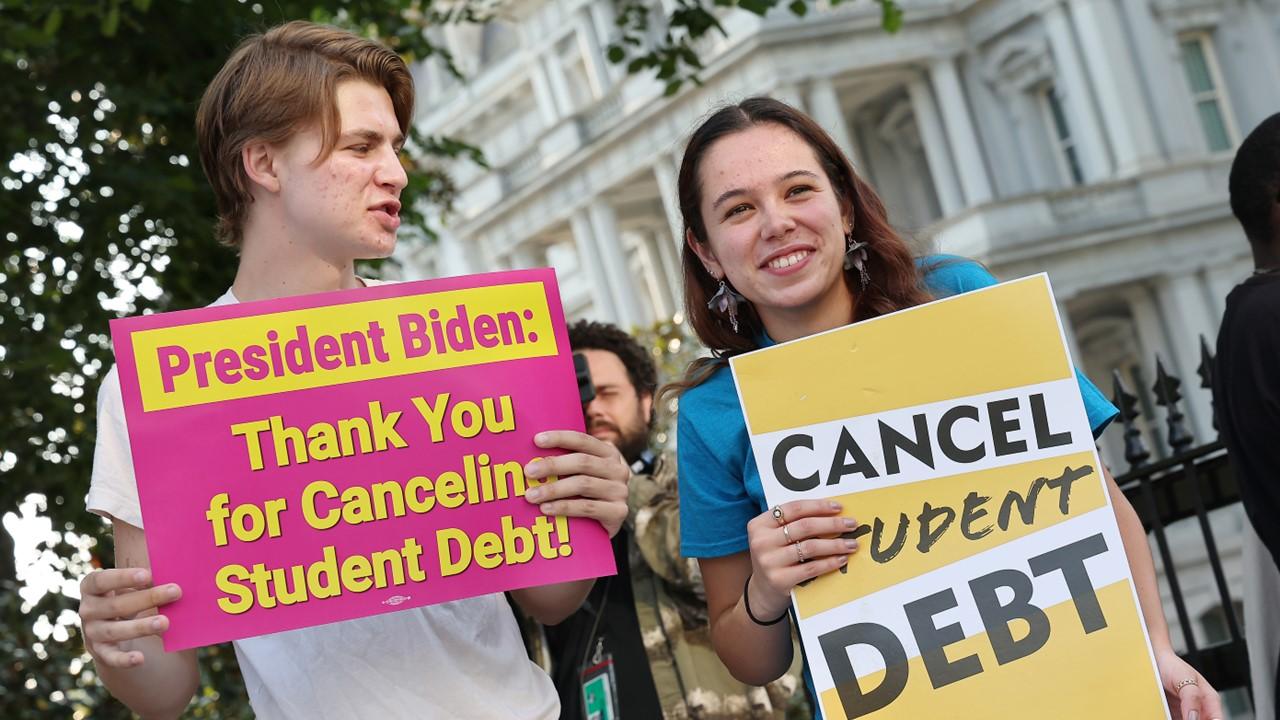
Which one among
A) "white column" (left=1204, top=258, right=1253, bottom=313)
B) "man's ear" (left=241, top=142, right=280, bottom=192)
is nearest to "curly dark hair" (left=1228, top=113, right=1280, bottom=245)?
"man's ear" (left=241, top=142, right=280, bottom=192)

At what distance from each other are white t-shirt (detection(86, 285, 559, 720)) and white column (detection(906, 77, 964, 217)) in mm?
31812

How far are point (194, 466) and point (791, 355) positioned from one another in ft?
2.99

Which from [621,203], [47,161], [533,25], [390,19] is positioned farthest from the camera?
[533,25]

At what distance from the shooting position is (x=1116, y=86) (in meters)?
29.4

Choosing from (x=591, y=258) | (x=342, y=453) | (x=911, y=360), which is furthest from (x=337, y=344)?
(x=591, y=258)

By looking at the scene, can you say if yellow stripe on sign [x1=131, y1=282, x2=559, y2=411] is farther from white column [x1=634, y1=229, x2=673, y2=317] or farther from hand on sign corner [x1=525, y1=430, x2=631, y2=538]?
white column [x1=634, y1=229, x2=673, y2=317]

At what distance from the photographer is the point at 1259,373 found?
3238 mm

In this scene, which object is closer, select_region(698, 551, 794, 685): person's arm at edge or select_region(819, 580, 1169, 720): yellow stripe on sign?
select_region(819, 580, 1169, 720): yellow stripe on sign

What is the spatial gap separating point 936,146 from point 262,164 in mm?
32432

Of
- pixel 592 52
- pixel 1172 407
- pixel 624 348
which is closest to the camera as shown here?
pixel 624 348

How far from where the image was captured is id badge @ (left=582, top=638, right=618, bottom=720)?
355 centimetres

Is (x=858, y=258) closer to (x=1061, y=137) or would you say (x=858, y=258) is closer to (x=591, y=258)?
(x=1061, y=137)

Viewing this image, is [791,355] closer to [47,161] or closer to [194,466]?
[194,466]

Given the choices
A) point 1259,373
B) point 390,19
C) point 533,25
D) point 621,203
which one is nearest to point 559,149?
point 621,203
